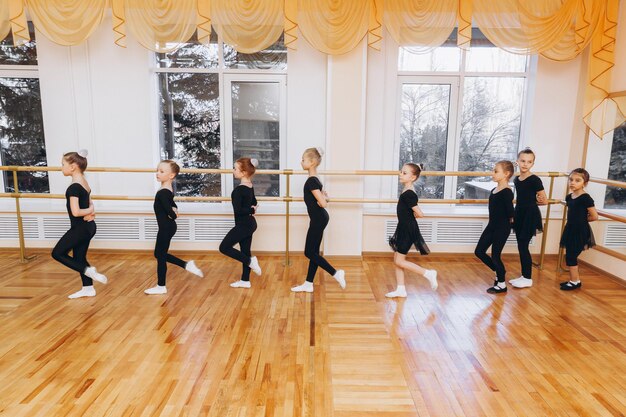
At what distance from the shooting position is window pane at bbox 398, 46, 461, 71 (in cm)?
488

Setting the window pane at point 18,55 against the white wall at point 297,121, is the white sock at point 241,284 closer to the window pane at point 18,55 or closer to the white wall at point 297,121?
the white wall at point 297,121

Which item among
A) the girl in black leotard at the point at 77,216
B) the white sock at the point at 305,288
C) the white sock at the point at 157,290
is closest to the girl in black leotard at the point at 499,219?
the white sock at the point at 305,288

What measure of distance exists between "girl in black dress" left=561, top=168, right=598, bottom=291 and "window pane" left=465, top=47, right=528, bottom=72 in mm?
1686

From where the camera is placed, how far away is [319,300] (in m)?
3.65

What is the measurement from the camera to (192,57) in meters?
4.90

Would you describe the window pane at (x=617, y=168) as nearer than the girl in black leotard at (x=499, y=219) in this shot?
No

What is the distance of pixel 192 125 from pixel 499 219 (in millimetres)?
3520

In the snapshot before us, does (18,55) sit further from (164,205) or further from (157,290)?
(157,290)

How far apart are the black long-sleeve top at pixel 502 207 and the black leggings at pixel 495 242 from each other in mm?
51

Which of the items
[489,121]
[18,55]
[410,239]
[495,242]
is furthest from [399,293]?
[18,55]

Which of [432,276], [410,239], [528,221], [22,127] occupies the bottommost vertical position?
[432,276]

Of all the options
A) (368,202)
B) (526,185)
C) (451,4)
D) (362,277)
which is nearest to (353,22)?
(451,4)

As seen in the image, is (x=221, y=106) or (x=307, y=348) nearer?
(x=307, y=348)

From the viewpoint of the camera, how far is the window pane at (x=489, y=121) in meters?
4.96
